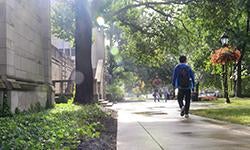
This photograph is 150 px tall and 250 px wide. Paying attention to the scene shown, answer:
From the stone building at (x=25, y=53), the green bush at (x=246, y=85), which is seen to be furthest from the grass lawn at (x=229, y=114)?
the green bush at (x=246, y=85)

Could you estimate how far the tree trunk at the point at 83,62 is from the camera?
15391 mm

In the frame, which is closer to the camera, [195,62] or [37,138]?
[37,138]

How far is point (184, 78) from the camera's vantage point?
42.0ft

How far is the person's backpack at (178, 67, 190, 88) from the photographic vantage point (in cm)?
1283

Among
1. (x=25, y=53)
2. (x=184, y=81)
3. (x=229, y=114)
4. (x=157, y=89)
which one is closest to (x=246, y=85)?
(x=157, y=89)

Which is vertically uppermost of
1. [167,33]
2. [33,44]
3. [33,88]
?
[167,33]

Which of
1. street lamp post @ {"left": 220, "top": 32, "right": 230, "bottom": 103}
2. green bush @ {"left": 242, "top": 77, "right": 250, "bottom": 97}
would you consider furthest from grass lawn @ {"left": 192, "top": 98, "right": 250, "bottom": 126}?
green bush @ {"left": 242, "top": 77, "right": 250, "bottom": 97}

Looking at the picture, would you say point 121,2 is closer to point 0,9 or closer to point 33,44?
point 33,44

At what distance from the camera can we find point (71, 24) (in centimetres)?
2195

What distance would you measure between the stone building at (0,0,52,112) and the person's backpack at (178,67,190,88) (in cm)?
405

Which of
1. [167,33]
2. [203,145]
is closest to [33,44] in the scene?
[203,145]

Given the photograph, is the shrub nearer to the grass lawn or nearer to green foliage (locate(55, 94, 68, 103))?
the grass lawn

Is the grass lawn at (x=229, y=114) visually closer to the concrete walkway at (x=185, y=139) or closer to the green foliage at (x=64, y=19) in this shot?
the concrete walkway at (x=185, y=139)

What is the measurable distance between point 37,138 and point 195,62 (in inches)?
1800
